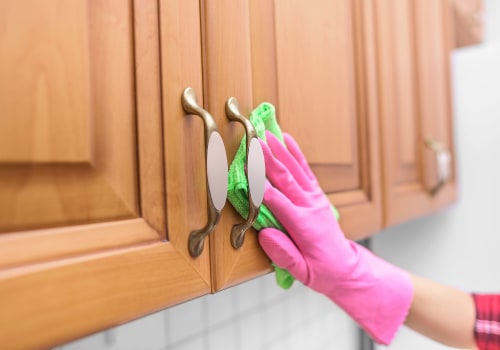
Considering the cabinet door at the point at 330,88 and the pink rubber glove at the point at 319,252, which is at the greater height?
the cabinet door at the point at 330,88

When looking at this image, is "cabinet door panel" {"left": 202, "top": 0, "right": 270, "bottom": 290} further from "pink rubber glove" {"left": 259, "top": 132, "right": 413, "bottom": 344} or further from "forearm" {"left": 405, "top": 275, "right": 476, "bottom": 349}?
"forearm" {"left": 405, "top": 275, "right": 476, "bottom": 349}

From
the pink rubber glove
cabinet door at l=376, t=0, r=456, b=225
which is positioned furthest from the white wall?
the pink rubber glove

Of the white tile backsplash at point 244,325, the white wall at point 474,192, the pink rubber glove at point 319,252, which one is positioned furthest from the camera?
the white wall at point 474,192

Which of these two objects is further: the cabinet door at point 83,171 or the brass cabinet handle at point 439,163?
the brass cabinet handle at point 439,163

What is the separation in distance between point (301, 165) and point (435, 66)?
0.72 meters

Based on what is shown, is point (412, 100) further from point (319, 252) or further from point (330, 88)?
point (319, 252)

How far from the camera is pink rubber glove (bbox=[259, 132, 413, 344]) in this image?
0.49m

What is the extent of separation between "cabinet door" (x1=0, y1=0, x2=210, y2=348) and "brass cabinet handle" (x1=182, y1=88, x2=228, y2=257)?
1 centimetres

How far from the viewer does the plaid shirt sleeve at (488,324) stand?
0.74m

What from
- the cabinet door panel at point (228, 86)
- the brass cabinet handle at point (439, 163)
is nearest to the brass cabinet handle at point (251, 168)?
the cabinet door panel at point (228, 86)

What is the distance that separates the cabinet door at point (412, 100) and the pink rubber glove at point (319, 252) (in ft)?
0.63

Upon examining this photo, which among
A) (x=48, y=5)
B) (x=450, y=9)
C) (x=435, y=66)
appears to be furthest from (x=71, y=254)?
(x=450, y=9)

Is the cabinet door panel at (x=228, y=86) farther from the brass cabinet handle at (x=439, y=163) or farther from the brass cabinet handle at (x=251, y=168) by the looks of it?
the brass cabinet handle at (x=439, y=163)

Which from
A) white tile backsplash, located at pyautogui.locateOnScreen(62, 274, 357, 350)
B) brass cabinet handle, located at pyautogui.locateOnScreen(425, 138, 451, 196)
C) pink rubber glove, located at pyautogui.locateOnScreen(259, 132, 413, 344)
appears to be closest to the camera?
pink rubber glove, located at pyautogui.locateOnScreen(259, 132, 413, 344)
